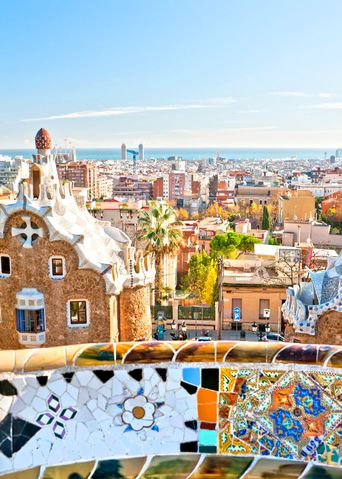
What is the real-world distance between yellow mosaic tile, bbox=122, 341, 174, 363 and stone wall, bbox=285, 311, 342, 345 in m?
8.16

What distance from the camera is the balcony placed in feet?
45.6

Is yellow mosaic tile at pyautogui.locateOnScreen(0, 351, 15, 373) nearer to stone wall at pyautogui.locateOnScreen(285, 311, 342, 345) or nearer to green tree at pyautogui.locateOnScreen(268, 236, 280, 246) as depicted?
stone wall at pyautogui.locateOnScreen(285, 311, 342, 345)

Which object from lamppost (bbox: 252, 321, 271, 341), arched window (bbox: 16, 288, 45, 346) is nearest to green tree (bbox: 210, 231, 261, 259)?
lamppost (bbox: 252, 321, 271, 341)

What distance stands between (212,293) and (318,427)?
23819 millimetres

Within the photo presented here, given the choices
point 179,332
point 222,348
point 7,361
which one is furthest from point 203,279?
point 7,361

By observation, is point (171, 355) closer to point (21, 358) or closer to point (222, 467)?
point (222, 467)

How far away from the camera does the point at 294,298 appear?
1320cm

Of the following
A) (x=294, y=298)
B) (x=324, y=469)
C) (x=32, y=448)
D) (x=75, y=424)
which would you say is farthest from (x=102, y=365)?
(x=294, y=298)

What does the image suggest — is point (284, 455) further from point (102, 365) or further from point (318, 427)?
point (102, 365)

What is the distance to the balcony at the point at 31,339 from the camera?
45.6ft

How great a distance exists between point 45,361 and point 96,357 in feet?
1.45

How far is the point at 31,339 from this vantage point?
13906 mm

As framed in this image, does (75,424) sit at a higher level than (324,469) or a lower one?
higher

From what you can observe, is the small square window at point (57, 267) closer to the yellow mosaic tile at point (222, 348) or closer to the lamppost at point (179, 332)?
the lamppost at point (179, 332)
